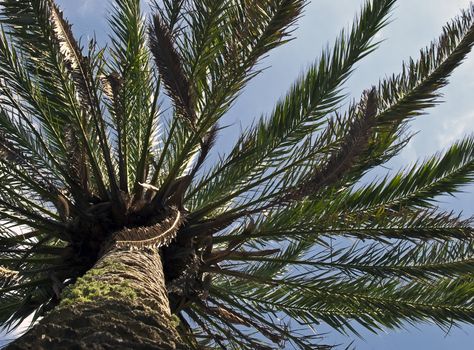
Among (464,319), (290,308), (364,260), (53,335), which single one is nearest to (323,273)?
(364,260)

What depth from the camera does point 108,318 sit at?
301cm

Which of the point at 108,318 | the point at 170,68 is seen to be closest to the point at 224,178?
the point at 170,68

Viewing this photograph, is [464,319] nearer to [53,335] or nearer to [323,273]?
[323,273]

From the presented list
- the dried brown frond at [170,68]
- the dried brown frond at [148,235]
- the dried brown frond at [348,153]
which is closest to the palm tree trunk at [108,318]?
the dried brown frond at [148,235]

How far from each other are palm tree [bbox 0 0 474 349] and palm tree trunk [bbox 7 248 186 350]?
2.57 ft

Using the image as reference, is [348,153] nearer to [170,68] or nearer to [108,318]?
[170,68]

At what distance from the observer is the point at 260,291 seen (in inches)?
331

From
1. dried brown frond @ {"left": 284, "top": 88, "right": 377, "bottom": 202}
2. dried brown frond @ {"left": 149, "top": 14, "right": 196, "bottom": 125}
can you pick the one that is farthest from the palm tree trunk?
dried brown frond @ {"left": 284, "top": 88, "right": 377, "bottom": 202}

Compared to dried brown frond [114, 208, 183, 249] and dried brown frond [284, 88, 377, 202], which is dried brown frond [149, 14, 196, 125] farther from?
dried brown frond [284, 88, 377, 202]

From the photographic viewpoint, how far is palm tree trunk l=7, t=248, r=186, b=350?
2691mm

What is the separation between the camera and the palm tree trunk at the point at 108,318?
269 cm

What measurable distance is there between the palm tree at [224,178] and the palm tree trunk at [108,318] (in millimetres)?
785

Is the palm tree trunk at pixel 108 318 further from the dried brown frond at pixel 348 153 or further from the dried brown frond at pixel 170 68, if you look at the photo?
the dried brown frond at pixel 348 153

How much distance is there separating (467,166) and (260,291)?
296 centimetres
